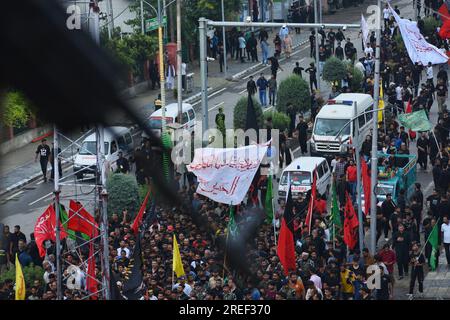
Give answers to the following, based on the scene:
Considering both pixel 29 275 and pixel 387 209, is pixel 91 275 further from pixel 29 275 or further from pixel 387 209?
pixel 387 209

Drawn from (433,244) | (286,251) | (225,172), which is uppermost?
(225,172)

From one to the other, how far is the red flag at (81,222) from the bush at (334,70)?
69.2 ft

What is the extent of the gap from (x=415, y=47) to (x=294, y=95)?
26.3 ft

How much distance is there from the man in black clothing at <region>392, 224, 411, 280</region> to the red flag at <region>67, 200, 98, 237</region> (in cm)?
531

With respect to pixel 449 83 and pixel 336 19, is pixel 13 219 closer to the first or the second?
pixel 449 83

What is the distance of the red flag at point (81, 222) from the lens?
674 inches

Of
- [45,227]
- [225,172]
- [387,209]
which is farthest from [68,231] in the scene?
[387,209]

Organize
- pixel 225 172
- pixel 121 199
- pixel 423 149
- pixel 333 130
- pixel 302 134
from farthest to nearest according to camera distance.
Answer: pixel 302 134, pixel 333 130, pixel 423 149, pixel 121 199, pixel 225 172

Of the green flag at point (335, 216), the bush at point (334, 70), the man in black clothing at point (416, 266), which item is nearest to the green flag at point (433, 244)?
the man in black clothing at point (416, 266)

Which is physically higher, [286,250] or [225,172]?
[225,172]

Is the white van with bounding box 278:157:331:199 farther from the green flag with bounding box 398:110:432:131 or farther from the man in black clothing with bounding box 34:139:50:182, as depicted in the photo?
the man in black clothing with bounding box 34:139:50:182

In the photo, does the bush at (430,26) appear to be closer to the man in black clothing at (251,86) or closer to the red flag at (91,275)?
the man in black clothing at (251,86)

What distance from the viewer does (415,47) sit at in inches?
1057
